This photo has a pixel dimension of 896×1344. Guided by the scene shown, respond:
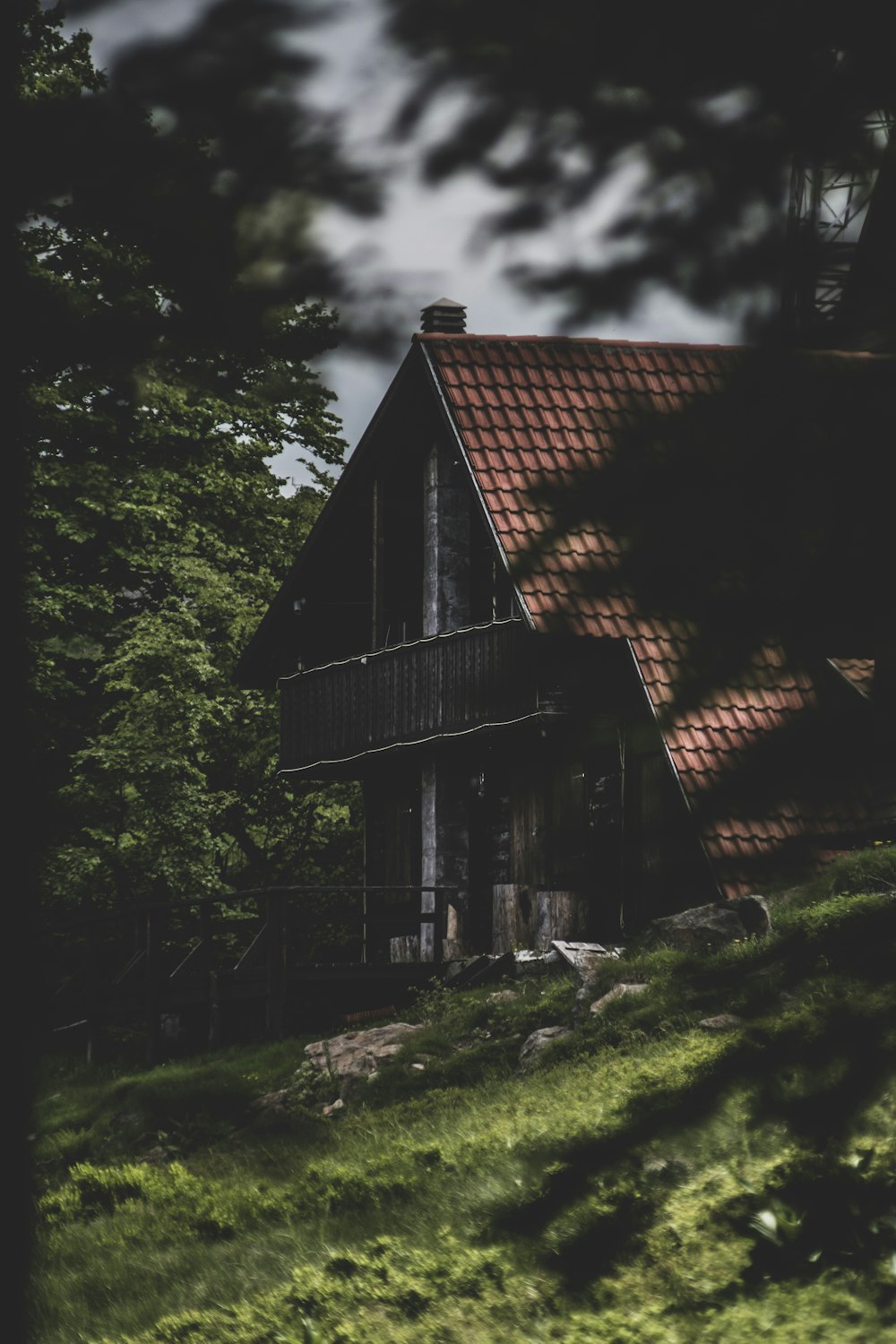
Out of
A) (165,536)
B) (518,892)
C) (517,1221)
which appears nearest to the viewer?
(517,1221)

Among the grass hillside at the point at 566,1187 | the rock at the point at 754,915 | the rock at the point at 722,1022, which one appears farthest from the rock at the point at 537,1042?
the rock at the point at 754,915

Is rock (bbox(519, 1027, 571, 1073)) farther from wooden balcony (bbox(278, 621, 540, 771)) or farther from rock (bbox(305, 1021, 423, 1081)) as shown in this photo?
wooden balcony (bbox(278, 621, 540, 771))

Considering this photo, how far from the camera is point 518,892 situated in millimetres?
17688

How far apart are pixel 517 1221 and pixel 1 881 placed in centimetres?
146

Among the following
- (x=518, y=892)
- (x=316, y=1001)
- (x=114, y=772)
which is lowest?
(x=316, y=1001)

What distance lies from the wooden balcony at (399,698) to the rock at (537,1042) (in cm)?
363

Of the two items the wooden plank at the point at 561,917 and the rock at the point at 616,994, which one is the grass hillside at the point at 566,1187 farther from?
the wooden plank at the point at 561,917

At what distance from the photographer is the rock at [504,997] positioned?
14.2 metres

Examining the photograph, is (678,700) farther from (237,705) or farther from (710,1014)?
(237,705)

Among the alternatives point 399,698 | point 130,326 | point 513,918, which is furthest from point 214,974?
point 130,326

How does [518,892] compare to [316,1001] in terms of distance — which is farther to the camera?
[316,1001]

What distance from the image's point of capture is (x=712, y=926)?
1294 centimetres

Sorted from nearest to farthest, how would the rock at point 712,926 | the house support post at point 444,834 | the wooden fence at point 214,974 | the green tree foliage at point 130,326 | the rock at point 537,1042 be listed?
the green tree foliage at point 130,326 → the rock at point 537,1042 → the rock at point 712,926 → the wooden fence at point 214,974 → the house support post at point 444,834

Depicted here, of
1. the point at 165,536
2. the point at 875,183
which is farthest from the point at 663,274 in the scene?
the point at 165,536
